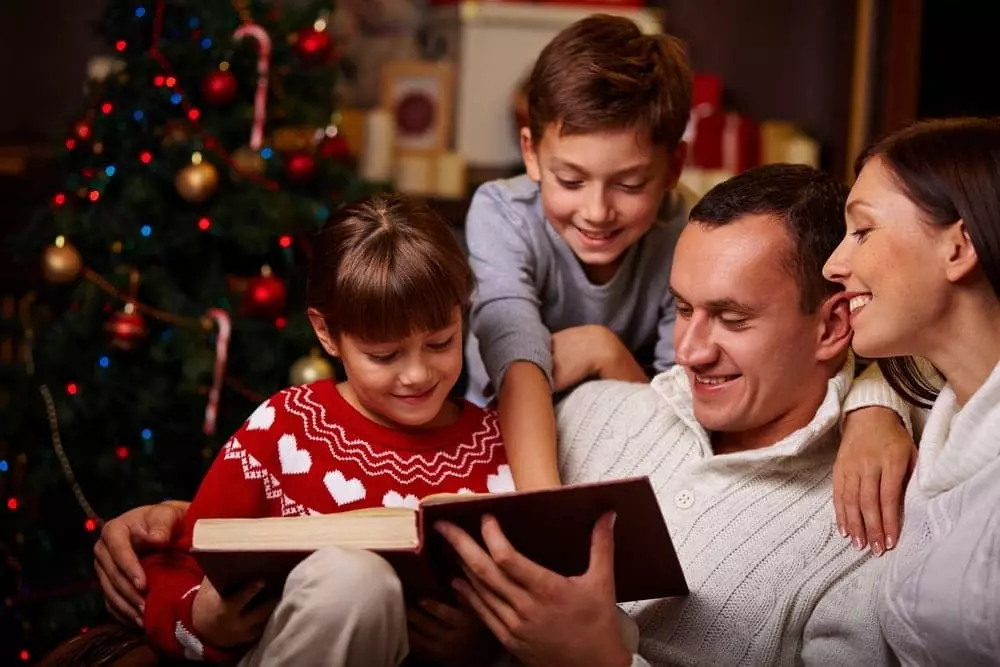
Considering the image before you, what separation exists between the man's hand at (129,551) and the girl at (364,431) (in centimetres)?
3

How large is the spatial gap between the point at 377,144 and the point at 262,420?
2.55 m

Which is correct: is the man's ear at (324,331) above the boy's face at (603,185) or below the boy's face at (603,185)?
below

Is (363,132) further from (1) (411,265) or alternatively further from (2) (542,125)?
(1) (411,265)

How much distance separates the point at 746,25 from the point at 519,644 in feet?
12.4

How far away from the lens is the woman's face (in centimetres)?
152

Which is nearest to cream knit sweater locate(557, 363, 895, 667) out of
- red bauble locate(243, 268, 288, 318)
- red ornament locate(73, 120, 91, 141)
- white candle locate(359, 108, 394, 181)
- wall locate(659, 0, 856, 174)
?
red bauble locate(243, 268, 288, 318)

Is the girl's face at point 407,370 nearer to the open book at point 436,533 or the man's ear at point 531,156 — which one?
the open book at point 436,533

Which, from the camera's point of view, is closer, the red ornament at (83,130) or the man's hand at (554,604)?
the man's hand at (554,604)

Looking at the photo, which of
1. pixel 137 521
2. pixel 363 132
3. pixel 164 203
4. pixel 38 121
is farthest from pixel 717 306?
pixel 38 121

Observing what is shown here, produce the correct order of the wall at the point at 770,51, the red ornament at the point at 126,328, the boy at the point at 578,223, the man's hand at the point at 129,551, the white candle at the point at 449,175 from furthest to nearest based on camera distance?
the wall at the point at 770,51
the white candle at the point at 449,175
the red ornament at the point at 126,328
the boy at the point at 578,223
the man's hand at the point at 129,551

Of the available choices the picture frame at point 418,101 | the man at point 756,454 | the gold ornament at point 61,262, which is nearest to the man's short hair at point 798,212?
the man at point 756,454

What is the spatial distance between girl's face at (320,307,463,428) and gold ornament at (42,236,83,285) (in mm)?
1394

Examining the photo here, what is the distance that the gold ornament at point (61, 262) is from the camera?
3.00 m

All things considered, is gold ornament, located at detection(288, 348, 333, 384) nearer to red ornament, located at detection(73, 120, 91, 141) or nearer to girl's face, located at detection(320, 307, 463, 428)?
red ornament, located at detection(73, 120, 91, 141)
